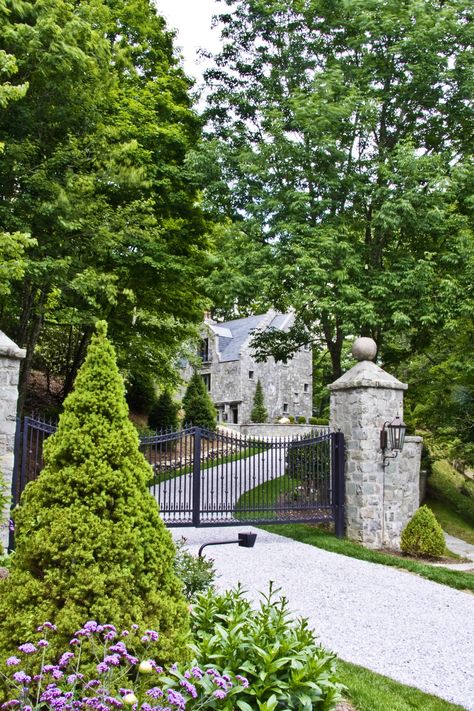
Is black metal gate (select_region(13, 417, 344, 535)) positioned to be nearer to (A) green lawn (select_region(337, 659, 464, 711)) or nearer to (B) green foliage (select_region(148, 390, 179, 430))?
(A) green lawn (select_region(337, 659, 464, 711))

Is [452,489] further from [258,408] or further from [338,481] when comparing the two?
[258,408]

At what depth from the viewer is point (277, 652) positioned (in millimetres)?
3328

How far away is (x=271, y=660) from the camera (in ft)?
10.5

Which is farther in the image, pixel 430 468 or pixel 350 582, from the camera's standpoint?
pixel 430 468

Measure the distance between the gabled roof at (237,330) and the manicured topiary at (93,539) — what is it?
3214cm

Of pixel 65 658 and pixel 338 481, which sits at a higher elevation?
pixel 338 481

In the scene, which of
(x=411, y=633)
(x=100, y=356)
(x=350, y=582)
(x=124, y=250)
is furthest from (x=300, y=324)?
(x=100, y=356)

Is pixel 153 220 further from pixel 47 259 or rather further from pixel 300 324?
pixel 300 324

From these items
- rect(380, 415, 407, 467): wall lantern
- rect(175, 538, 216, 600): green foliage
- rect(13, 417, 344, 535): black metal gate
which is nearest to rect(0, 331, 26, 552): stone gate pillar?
rect(13, 417, 344, 535): black metal gate

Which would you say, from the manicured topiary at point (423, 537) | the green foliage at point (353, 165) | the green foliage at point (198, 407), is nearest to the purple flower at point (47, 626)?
the manicured topiary at point (423, 537)

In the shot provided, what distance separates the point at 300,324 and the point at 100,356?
502 inches

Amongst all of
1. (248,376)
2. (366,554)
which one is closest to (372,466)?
(366,554)

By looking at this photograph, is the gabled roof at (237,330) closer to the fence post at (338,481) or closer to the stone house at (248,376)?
the stone house at (248,376)

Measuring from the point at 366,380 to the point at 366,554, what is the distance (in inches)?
108
